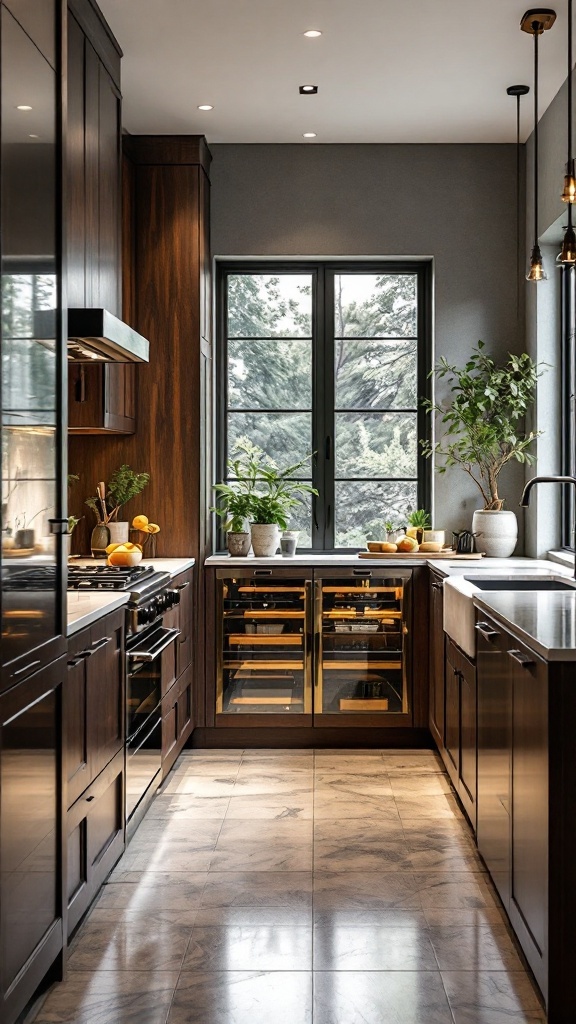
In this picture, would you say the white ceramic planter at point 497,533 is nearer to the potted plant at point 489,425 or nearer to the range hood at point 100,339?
the potted plant at point 489,425

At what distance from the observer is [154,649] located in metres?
3.67

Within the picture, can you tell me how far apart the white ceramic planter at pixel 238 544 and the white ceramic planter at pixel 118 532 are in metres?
0.63

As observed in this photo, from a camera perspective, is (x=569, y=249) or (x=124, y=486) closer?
(x=569, y=249)

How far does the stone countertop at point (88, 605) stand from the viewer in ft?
8.75

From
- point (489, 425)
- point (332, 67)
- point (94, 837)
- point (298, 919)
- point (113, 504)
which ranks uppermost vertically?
point (332, 67)

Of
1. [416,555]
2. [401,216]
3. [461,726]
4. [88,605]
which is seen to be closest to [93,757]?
[88,605]

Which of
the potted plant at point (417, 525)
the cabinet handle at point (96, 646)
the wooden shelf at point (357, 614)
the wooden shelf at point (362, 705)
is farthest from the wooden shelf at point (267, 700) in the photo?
the cabinet handle at point (96, 646)

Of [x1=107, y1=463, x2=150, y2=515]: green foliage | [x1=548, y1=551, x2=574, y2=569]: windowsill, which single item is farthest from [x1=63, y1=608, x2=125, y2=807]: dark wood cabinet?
[x1=548, y1=551, x2=574, y2=569]: windowsill

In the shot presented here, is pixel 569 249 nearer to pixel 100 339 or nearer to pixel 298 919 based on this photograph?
pixel 100 339

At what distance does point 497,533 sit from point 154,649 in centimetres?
213

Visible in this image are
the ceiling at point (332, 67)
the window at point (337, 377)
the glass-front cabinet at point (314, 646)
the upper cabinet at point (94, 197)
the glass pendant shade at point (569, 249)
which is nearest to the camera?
the glass pendant shade at point (569, 249)

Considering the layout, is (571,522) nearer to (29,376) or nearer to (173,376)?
(173,376)

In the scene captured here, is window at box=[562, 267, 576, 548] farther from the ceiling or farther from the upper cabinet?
the upper cabinet

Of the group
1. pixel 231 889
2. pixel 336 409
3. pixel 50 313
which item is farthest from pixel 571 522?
pixel 50 313
